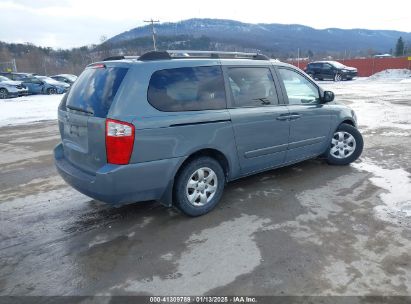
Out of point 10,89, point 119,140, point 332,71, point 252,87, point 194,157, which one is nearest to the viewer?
point 119,140

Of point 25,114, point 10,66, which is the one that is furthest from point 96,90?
point 10,66

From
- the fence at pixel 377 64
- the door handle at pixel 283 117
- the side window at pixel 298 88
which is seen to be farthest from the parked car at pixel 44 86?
the fence at pixel 377 64

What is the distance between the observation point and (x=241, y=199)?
4.61 metres

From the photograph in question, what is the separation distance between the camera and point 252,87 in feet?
14.8

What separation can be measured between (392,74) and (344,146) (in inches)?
1220

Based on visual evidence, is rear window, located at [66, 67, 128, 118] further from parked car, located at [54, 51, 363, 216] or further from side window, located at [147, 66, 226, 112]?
side window, located at [147, 66, 226, 112]

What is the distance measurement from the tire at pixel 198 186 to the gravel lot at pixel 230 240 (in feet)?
0.52

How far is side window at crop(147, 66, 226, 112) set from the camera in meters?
3.65

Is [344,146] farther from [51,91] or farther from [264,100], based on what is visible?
[51,91]

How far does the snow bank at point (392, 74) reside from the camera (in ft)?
104

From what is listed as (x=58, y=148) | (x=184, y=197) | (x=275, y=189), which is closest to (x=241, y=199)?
(x=275, y=189)

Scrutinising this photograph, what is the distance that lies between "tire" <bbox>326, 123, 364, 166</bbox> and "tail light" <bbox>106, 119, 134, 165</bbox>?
360 centimetres

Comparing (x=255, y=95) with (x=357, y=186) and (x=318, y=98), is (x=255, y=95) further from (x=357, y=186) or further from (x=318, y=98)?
(x=357, y=186)

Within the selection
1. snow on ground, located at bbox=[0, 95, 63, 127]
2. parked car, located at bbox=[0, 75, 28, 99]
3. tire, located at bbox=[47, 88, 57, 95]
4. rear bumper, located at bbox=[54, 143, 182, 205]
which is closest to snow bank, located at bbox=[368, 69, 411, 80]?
tire, located at bbox=[47, 88, 57, 95]
